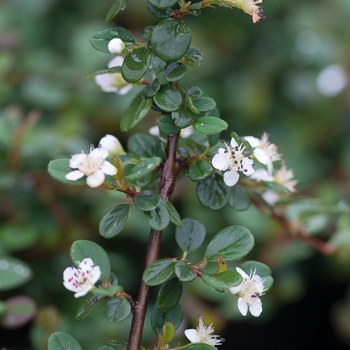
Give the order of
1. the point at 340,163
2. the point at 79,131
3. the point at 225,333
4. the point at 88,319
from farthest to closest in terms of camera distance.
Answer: the point at 340,163 → the point at 225,333 → the point at 79,131 → the point at 88,319

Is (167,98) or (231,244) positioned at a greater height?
(167,98)

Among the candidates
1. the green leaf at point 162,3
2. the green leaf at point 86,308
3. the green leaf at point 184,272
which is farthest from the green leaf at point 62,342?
the green leaf at point 162,3

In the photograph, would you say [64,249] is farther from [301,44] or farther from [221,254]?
[301,44]

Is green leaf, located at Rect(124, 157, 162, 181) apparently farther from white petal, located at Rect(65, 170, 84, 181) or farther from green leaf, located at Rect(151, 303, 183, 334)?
green leaf, located at Rect(151, 303, 183, 334)

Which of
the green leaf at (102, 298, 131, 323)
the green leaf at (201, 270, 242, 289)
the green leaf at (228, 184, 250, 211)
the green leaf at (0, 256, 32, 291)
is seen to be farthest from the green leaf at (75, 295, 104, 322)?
the green leaf at (0, 256, 32, 291)

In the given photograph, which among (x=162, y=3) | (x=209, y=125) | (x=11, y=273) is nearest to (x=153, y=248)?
(x=209, y=125)

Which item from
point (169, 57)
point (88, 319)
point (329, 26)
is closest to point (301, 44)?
point (329, 26)

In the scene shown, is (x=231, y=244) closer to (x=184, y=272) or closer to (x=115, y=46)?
(x=184, y=272)
